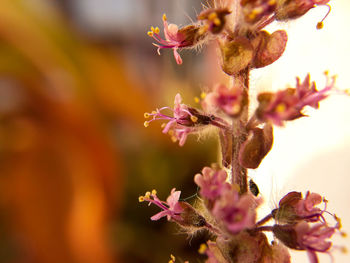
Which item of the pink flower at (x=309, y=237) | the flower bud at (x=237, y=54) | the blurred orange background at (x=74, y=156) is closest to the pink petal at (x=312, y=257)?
the pink flower at (x=309, y=237)

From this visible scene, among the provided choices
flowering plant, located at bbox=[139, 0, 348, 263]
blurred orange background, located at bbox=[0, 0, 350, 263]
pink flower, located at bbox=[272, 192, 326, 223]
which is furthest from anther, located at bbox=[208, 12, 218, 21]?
blurred orange background, located at bbox=[0, 0, 350, 263]

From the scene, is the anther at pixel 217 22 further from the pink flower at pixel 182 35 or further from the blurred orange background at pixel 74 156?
the blurred orange background at pixel 74 156

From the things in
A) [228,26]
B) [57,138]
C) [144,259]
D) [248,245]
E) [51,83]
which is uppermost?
[51,83]

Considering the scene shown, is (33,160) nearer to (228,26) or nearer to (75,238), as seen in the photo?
(75,238)

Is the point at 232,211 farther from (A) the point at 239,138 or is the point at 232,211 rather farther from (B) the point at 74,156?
(B) the point at 74,156

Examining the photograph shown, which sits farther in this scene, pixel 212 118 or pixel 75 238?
pixel 75 238

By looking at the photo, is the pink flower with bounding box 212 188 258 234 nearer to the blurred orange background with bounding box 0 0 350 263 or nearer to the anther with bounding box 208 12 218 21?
the anther with bounding box 208 12 218 21

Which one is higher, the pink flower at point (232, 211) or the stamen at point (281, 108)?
the stamen at point (281, 108)

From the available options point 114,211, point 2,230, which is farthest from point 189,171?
point 2,230
